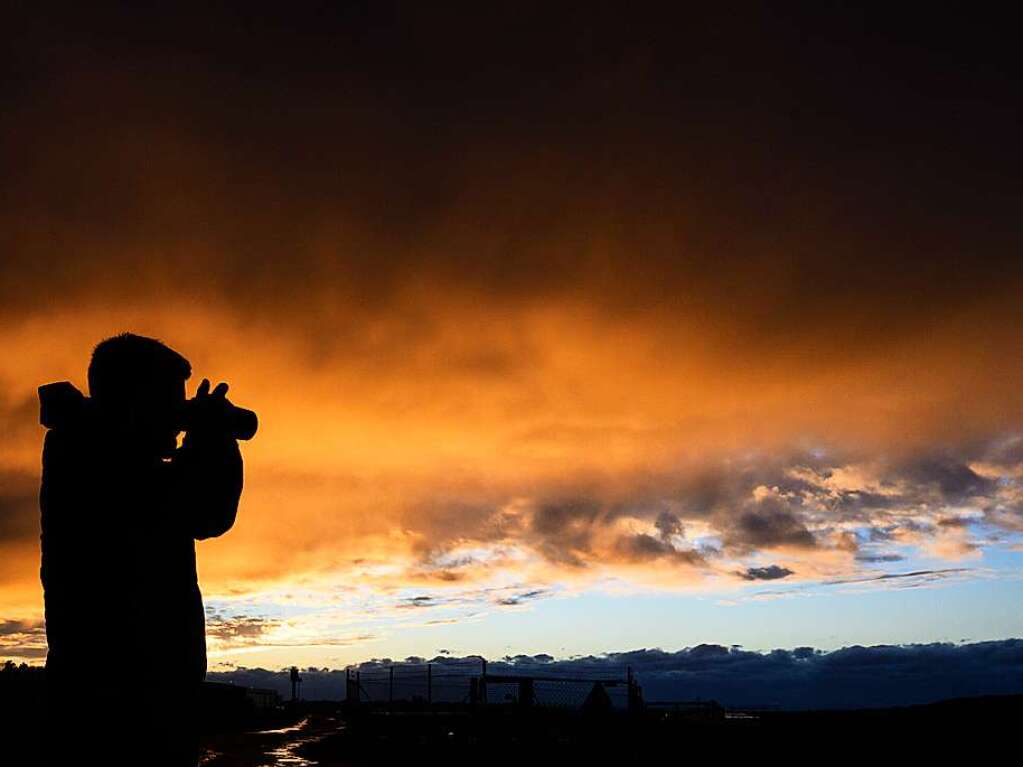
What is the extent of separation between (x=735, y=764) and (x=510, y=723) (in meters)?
6.37

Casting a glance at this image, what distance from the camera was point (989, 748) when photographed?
30.8 feet

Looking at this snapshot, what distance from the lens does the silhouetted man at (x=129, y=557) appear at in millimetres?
2240

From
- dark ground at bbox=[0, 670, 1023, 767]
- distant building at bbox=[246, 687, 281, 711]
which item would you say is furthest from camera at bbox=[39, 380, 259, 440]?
distant building at bbox=[246, 687, 281, 711]

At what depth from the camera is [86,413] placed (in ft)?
8.07

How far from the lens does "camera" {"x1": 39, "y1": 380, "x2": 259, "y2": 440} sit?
7.97ft

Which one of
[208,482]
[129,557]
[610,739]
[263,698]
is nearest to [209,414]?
[208,482]

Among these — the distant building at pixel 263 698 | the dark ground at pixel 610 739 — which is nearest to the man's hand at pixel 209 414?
the dark ground at pixel 610 739

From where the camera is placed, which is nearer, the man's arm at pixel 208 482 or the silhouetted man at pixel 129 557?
the silhouetted man at pixel 129 557

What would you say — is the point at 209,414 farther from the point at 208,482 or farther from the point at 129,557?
the point at 129,557

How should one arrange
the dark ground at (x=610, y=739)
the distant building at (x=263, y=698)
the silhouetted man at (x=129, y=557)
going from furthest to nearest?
the distant building at (x=263, y=698)
the dark ground at (x=610, y=739)
the silhouetted man at (x=129, y=557)

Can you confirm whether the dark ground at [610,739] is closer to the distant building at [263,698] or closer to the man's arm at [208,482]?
the man's arm at [208,482]

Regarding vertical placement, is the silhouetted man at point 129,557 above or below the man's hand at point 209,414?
below

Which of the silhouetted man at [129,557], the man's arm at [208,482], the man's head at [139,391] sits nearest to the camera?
the silhouetted man at [129,557]

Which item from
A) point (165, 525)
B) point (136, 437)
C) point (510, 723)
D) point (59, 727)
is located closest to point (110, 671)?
point (59, 727)
